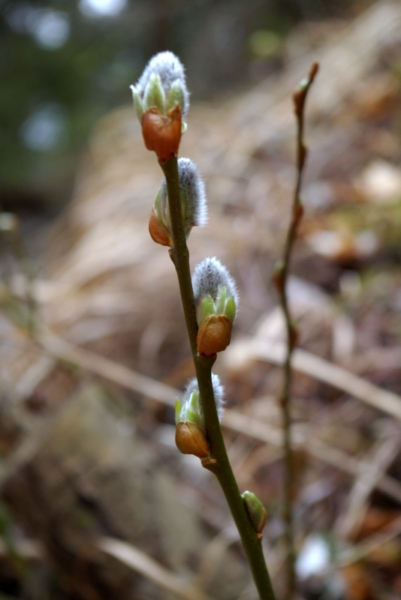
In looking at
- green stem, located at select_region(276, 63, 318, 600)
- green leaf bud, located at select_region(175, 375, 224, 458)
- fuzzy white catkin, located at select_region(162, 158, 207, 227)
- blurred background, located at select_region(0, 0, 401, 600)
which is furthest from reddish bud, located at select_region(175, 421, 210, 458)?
blurred background, located at select_region(0, 0, 401, 600)

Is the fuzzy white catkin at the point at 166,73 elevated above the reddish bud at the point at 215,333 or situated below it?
above

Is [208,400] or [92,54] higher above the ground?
[92,54]

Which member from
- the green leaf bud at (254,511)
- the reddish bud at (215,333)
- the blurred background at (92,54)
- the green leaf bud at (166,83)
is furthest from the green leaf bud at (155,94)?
the blurred background at (92,54)

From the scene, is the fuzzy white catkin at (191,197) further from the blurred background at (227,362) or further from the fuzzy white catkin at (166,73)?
the blurred background at (227,362)

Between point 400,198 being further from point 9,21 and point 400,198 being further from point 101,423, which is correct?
point 9,21

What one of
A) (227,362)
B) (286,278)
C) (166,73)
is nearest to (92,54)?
(227,362)

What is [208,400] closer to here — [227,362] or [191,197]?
[191,197]

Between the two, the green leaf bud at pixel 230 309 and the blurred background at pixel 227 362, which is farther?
the blurred background at pixel 227 362
